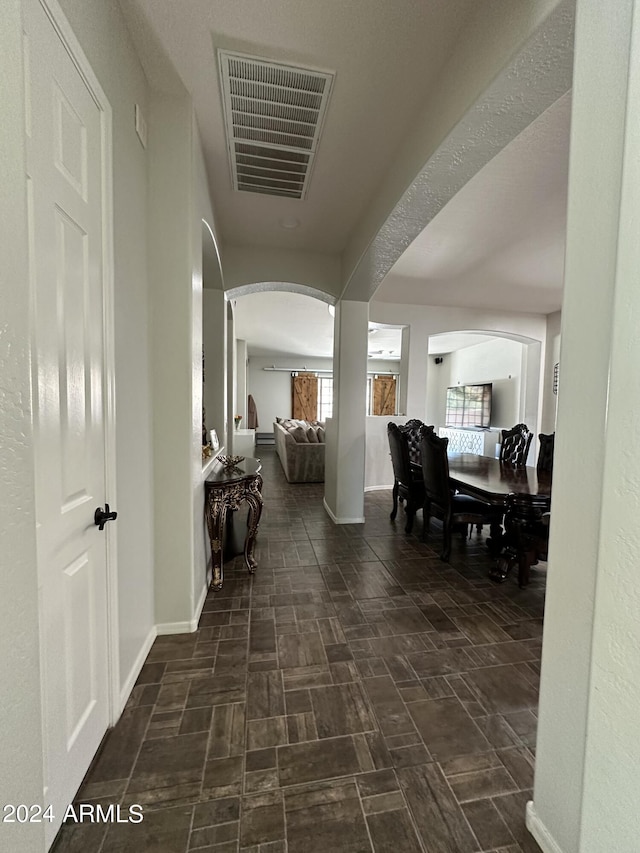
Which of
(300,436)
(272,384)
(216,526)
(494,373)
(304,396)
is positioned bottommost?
(216,526)

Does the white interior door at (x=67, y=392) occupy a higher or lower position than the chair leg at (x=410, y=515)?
higher

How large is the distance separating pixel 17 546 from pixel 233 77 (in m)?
2.21

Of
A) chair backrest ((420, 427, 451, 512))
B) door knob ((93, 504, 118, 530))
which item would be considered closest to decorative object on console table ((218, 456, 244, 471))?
door knob ((93, 504, 118, 530))

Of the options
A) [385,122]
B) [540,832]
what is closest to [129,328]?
[385,122]

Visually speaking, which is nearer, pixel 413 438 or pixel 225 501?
pixel 225 501

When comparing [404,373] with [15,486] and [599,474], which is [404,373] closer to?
[599,474]

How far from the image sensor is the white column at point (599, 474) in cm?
79

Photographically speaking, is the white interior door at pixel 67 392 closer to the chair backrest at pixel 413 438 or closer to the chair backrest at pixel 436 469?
the chair backrest at pixel 436 469

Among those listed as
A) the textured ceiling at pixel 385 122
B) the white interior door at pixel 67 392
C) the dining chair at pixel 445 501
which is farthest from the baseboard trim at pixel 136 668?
the textured ceiling at pixel 385 122

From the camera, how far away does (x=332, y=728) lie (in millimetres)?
1435

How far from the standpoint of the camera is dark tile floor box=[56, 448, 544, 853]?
1.09 meters

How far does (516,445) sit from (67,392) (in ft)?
13.7

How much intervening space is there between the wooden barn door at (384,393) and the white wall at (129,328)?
32.1 feet

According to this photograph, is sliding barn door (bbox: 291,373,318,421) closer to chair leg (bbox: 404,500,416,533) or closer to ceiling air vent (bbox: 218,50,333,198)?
chair leg (bbox: 404,500,416,533)
